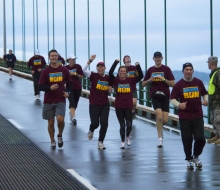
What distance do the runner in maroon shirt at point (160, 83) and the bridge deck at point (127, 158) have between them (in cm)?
72

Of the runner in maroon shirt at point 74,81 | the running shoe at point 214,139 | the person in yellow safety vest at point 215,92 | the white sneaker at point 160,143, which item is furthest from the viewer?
the runner in maroon shirt at point 74,81

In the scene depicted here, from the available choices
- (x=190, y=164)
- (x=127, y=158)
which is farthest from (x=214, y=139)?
(x=190, y=164)

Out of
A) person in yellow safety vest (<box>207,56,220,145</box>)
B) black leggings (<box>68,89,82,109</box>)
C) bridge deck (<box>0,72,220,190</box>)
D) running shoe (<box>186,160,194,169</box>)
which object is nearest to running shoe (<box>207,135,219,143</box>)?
person in yellow safety vest (<box>207,56,220,145</box>)

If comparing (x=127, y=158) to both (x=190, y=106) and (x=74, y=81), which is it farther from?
(x=74, y=81)

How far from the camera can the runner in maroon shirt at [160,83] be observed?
55.4 feet

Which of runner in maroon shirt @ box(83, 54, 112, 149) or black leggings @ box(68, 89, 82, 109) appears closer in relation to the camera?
runner in maroon shirt @ box(83, 54, 112, 149)

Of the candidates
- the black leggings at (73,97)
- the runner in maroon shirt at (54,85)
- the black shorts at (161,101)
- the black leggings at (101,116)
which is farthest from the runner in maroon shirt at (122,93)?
the black leggings at (73,97)

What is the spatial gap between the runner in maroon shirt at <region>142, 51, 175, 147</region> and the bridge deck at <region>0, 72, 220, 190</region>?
0.72 metres

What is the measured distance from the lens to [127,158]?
15336mm

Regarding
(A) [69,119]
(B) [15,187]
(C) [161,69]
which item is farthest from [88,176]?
(A) [69,119]

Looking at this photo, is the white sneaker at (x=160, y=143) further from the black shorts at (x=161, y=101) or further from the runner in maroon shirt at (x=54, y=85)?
the runner in maroon shirt at (x=54, y=85)

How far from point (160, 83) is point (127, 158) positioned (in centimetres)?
232

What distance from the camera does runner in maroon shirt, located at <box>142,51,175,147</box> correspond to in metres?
16.9

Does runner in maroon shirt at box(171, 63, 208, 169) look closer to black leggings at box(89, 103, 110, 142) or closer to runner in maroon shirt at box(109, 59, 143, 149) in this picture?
runner in maroon shirt at box(109, 59, 143, 149)
